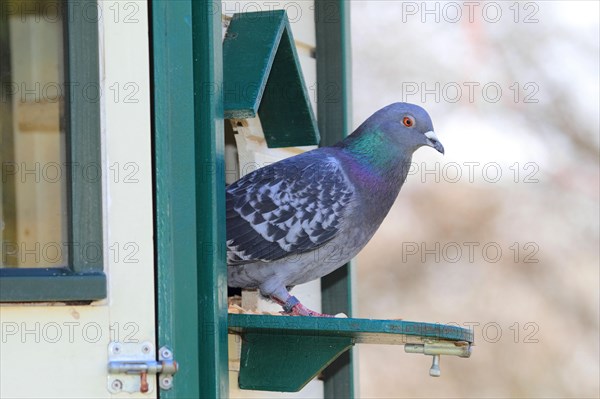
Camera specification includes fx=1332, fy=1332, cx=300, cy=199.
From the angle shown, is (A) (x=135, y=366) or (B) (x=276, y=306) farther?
(B) (x=276, y=306)

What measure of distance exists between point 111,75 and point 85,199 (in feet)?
1.10

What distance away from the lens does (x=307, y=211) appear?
4461 millimetres

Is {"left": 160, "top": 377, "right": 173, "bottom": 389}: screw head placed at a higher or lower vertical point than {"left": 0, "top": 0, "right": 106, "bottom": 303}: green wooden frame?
lower

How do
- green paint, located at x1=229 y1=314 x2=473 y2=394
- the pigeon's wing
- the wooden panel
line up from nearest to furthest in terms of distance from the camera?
green paint, located at x1=229 y1=314 x2=473 y2=394
the pigeon's wing
the wooden panel

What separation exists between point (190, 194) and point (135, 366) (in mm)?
498

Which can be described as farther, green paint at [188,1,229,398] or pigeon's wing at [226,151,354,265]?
pigeon's wing at [226,151,354,265]

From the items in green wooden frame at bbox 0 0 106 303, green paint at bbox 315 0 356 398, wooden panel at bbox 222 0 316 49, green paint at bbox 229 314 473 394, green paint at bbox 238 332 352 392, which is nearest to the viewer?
green wooden frame at bbox 0 0 106 303

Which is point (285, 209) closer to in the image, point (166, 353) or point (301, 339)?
point (301, 339)

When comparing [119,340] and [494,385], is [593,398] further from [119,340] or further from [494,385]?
[119,340]

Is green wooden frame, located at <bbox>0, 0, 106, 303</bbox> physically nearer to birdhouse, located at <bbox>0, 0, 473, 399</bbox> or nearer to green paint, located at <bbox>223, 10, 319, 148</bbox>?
birdhouse, located at <bbox>0, 0, 473, 399</bbox>

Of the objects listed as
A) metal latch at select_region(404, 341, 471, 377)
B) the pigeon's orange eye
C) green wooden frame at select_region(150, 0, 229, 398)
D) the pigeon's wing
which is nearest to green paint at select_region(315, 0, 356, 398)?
the pigeon's orange eye

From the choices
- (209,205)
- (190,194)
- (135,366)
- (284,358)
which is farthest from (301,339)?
(135,366)

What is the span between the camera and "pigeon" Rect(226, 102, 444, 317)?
444 centimetres

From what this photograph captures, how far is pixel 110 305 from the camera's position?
3.40m
